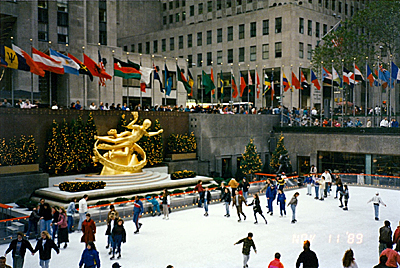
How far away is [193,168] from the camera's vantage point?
32969mm

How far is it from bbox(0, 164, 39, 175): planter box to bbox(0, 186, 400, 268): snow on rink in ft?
28.3

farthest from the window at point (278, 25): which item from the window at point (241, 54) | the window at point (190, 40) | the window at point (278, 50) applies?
the window at point (190, 40)

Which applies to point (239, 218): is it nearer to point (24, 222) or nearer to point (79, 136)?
point (24, 222)

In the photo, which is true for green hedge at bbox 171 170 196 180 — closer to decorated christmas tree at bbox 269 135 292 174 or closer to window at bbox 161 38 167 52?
decorated christmas tree at bbox 269 135 292 174

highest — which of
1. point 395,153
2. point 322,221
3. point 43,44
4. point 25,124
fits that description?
point 43,44

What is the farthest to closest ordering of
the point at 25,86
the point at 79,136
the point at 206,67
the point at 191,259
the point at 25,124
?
the point at 206,67 → the point at 25,86 → the point at 79,136 → the point at 25,124 → the point at 191,259

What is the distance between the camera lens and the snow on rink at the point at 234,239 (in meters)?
13.1

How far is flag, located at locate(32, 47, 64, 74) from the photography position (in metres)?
23.1

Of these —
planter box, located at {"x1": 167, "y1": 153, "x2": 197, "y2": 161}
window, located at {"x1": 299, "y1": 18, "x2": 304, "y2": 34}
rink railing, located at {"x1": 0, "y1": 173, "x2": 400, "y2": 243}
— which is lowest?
rink railing, located at {"x1": 0, "y1": 173, "x2": 400, "y2": 243}

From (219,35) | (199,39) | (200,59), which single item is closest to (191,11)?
(199,39)

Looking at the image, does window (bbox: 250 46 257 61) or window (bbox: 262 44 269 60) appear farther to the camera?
window (bbox: 250 46 257 61)

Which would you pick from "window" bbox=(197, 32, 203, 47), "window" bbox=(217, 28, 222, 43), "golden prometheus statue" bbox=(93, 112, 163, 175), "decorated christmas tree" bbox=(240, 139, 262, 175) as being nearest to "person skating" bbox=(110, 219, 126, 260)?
"golden prometheus statue" bbox=(93, 112, 163, 175)

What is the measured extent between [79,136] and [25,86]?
1267 cm

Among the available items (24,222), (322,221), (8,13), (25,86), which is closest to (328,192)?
(322,221)
